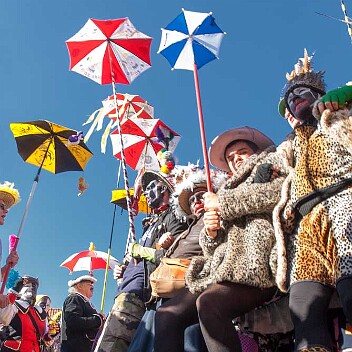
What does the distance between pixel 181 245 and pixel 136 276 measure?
0.70m

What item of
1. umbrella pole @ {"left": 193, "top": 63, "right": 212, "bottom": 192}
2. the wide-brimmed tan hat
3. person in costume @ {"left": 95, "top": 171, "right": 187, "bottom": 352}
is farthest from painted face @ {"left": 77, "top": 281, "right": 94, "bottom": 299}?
umbrella pole @ {"left": 193, "top": 63, "right": 212, "bottom": 192}

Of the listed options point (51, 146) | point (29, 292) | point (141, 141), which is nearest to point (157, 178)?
point (51, 146)

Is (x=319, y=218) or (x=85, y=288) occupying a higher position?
(x=85, y=288)

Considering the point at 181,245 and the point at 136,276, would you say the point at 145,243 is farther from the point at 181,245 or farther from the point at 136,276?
the point at 181,245

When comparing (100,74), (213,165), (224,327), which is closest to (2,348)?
(100,74)

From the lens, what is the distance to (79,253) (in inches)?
441

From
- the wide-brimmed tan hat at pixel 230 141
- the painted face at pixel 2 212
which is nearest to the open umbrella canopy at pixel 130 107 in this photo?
the painted face at pixel 2 212

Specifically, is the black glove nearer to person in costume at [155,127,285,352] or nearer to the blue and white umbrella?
person in costume at [155,127,285,352]

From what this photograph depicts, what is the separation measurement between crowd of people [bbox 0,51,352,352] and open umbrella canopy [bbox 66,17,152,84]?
3.96 m

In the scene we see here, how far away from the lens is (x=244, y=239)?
282 centimetres

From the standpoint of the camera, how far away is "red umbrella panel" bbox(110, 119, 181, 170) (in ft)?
28.7

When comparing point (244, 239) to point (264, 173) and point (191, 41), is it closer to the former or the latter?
point (264, 173)

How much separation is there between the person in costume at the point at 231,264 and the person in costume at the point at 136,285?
934 mm

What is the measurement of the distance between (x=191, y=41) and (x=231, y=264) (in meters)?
2.89
